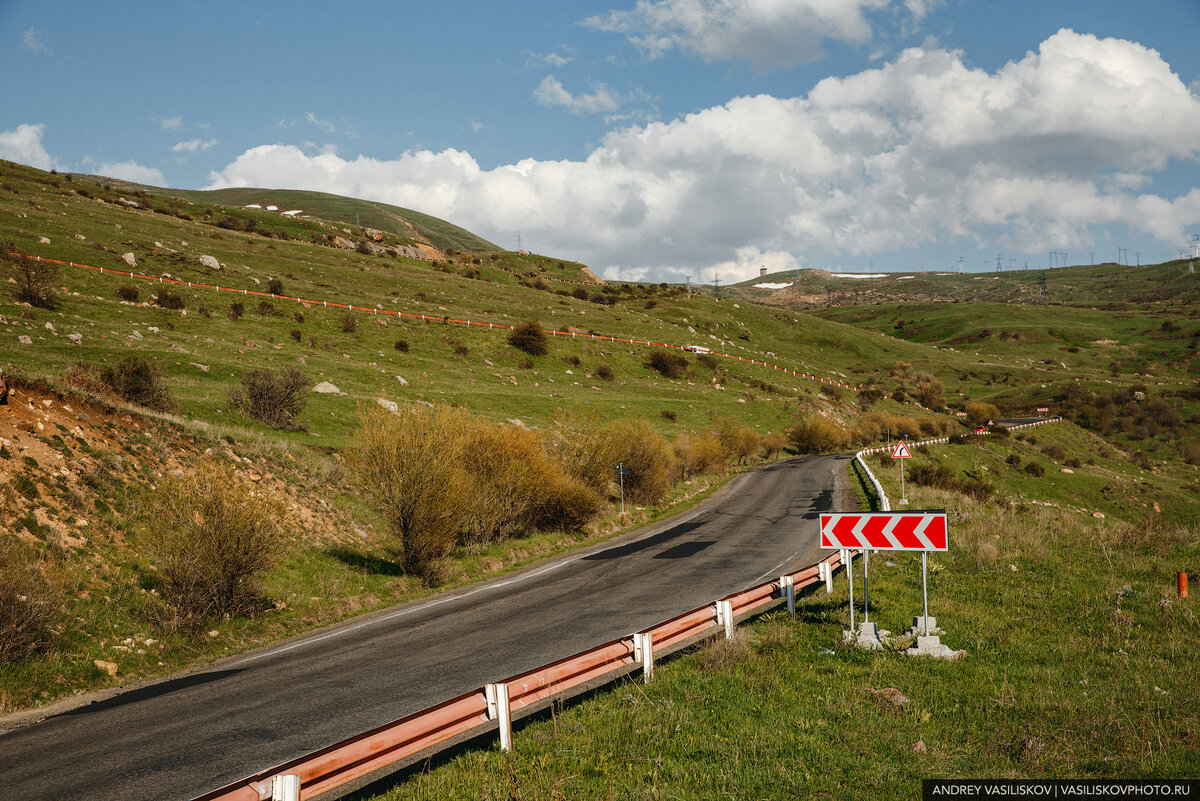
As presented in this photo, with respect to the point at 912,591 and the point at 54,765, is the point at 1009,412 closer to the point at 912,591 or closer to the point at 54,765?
the point at 912,591

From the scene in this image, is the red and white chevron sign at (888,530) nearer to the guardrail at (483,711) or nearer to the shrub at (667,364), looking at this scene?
the guardrail at (483,711)

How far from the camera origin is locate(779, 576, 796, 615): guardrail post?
1213 centimetres

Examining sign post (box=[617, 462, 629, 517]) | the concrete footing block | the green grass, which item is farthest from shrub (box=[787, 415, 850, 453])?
the concrete footing block

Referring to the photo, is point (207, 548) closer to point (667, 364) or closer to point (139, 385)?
point (139, 385)

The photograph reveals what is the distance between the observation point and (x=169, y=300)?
153 feet

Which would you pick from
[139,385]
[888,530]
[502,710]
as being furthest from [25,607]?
[139,385]

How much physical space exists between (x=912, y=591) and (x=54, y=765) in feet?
45.3

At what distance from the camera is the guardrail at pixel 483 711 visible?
5559mm

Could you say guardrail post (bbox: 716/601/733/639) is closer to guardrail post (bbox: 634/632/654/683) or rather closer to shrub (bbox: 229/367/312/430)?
guardrail post (bbox: 634/632/654/683)

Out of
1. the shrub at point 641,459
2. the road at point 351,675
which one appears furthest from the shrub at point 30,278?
the road at point 351,675

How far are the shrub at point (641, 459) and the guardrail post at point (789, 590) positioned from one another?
1668cm

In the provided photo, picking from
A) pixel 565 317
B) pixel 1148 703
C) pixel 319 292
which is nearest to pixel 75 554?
pixel 1148 703

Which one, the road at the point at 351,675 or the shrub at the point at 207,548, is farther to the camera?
the shrub at the point at 207,548

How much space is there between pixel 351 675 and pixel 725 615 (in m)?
5.94
